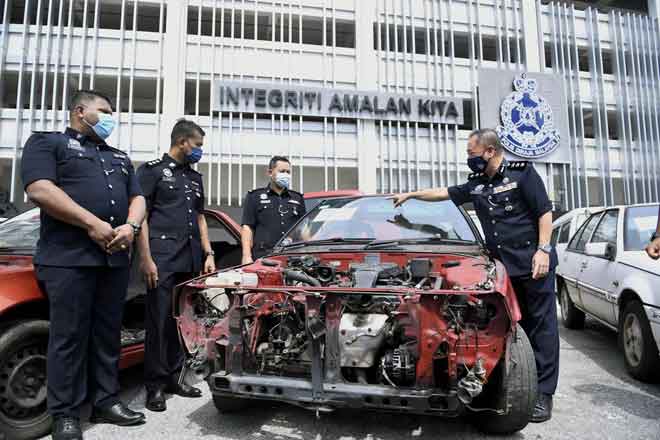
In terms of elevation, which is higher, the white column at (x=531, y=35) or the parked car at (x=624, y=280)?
the white column at (x=531, y=35)

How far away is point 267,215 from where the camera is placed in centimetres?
399

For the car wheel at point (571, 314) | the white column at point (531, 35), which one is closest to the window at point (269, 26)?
the white column at point (531, 35)

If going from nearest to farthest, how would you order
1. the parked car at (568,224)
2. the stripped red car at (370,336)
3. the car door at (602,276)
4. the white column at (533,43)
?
the stripped red car at (370,336)
the car door at (602,276)
the parked car at (568,224)
the white column at (533,43)

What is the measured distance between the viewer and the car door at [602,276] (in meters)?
3.78

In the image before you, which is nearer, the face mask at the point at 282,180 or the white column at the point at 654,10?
the face mask at the point at 282,180

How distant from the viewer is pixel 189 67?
42.8 ft

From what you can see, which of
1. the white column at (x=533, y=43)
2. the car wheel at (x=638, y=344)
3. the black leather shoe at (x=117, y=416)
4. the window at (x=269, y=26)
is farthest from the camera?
the white column at (x=533, y=43)

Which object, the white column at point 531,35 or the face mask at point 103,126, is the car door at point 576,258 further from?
the white column at point 531,35

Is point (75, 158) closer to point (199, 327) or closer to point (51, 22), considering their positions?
point (199, 327)

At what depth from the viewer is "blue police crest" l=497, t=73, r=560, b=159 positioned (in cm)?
1445

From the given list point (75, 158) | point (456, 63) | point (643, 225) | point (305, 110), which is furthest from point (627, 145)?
point (75, 158)

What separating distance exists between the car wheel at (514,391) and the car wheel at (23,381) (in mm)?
2375

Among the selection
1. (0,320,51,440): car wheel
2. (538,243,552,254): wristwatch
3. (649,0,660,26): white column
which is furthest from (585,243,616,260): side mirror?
(649,0,660,26): white column

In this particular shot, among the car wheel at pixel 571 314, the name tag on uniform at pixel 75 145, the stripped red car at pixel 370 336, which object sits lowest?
the car wheel at pixel 571 314
